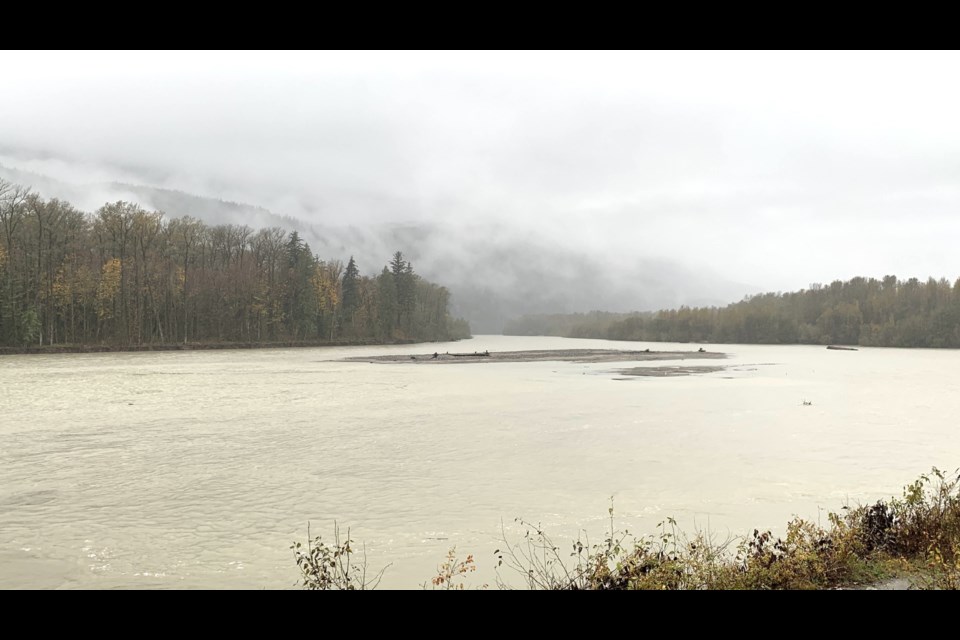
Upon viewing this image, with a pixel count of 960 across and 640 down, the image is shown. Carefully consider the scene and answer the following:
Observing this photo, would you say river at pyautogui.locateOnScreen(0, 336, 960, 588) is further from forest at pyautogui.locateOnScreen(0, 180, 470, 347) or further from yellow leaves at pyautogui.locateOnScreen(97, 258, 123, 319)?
yellow leaves at pyautogui.locateOnScreen(97, 258, 123, 319)

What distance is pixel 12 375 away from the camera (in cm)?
4094

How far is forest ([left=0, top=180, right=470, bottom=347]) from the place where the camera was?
71250 mm

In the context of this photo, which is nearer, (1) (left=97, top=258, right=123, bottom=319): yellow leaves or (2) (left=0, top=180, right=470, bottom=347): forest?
(2) (left=0, top=180, right=470, bottom=347): forest

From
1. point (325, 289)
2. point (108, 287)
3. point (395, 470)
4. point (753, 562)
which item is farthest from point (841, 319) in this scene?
point (753, 562)

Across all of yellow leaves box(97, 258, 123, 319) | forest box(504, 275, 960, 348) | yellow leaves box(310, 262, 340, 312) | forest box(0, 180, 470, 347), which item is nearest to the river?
forest box(0, 180, 470, 347)

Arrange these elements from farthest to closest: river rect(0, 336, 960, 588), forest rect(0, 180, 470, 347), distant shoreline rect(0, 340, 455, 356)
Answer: forest rect(0, 180, 470, 347) < distant shoreline rect(0, 340, 455, 356) < river rect(0, 336, 960, 588)

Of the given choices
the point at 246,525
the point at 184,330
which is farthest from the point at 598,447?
the point at 184,330

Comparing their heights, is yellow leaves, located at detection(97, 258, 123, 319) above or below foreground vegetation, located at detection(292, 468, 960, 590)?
above

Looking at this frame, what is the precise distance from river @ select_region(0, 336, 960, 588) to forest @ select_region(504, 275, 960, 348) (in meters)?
117

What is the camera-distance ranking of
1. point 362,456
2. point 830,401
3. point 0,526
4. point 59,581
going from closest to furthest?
point 59,581 → point 0,526 → point 362,456 → point 830,401

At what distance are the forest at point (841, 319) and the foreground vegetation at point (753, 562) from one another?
5637 inches

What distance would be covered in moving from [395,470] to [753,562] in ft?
31.6
